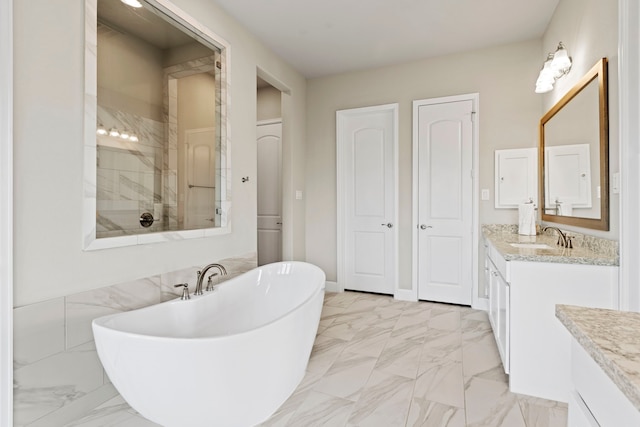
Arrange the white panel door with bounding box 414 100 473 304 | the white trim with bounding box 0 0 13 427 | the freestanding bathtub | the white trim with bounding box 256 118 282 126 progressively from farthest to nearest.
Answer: the white trim with bounding box 256 118 282 126
the white panel door with bounding box 414 100 473 304
the white trim with bounding box 0 0 13 427
the freestanding bathtub

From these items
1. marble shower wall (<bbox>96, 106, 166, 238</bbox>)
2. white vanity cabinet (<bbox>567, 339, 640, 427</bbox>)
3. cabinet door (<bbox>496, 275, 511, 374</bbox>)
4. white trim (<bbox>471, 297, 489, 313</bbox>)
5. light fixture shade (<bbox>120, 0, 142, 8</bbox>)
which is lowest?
white trim (<bbox>471, 297, 489, 313</bbox>)

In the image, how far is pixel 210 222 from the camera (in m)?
2.64

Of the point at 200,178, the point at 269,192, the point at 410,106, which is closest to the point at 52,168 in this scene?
the point at 200,178

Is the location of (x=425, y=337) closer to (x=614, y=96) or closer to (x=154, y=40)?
(x=614, y=96)

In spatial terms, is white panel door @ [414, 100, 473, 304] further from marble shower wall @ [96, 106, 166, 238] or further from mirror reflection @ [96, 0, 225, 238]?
marble shower wall @ [96, 106, 166, 238]

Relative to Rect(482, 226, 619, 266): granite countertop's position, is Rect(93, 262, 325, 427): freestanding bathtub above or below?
below

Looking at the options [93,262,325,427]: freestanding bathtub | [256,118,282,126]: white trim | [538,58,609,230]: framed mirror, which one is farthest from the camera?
[256,118,282,126]: white trim

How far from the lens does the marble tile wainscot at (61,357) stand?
1.47m

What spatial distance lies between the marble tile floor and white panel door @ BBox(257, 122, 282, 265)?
64.8 inches

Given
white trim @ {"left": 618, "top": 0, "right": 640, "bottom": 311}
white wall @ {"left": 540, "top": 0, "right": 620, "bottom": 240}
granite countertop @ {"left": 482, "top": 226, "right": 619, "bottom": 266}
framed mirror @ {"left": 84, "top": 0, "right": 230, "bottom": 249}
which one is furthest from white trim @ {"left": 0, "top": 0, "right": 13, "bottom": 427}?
white wall @ {"left": 540, "top": 0, "right": 620, "bottom": 240}

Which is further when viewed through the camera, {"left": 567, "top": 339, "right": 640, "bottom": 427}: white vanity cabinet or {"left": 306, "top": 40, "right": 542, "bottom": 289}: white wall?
{"left": 306, "top": 40, "right": 542, "bottom": 289}: white wall

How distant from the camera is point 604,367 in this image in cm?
52

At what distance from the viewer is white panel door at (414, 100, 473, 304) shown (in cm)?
351

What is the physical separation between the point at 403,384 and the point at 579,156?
6.54ft
